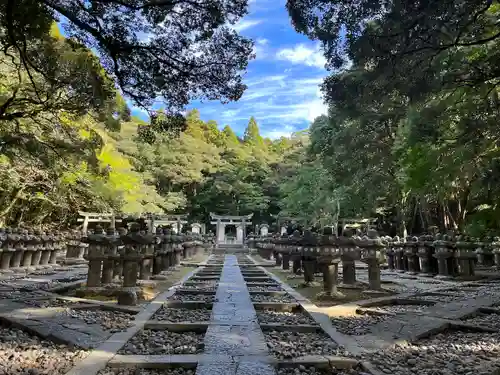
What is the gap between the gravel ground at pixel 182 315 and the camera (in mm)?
5598

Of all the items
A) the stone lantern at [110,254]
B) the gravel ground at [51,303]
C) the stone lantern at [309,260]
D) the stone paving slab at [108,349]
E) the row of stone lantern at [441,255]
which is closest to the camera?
the stone paving slab at [108,349]

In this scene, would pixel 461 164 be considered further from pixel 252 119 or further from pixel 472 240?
pixel 252 119

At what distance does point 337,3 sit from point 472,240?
27.4 feet

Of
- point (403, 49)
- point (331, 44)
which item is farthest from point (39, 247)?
point (403, 49)

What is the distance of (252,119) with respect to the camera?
53.3 metres

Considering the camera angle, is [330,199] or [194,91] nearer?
[194,91]

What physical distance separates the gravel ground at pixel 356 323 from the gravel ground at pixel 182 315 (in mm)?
1733

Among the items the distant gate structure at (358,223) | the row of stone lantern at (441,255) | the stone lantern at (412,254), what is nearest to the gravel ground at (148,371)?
the row of stone lantern at (441,255)

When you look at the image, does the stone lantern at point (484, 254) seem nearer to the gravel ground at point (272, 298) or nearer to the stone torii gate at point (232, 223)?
the gravel ground at point (272, 298)

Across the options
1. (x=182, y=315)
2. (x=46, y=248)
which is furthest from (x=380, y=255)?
(x=46, y=248)

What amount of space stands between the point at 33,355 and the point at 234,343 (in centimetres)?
185

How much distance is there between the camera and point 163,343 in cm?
434

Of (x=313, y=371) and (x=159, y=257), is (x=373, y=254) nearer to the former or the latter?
(x=313, y=371)

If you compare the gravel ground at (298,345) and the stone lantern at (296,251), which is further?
the stone lantern at (296,251)
